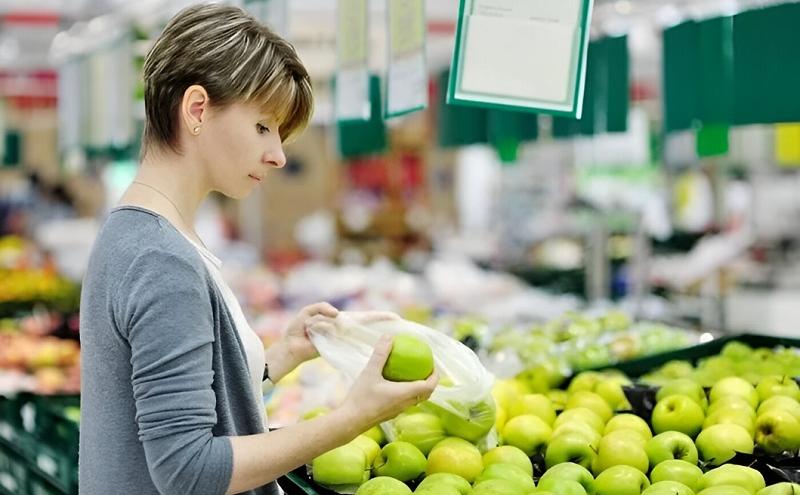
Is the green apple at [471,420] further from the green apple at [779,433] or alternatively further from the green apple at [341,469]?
the green apple at [779,433]

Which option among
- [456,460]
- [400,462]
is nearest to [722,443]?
[456,460]

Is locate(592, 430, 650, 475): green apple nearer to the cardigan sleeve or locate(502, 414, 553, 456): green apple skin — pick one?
locate(502, 414, 553, 456): green apple skin

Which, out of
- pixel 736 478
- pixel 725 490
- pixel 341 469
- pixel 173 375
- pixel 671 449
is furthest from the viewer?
pixel 671 449

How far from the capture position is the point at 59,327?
6.18m

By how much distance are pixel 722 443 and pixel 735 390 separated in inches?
13.6

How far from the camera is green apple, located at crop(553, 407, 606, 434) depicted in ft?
8.08

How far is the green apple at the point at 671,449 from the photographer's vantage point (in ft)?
7.23

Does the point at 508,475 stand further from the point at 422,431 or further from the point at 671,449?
the point at 671,449

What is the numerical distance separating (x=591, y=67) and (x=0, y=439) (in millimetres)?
2882

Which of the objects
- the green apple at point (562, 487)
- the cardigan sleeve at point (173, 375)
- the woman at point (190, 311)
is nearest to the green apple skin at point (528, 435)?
the green apple at point (562, 487)

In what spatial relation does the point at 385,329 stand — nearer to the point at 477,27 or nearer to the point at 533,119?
the point at 477,27

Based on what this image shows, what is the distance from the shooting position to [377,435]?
94.5 inches

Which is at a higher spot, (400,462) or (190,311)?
(190,311)

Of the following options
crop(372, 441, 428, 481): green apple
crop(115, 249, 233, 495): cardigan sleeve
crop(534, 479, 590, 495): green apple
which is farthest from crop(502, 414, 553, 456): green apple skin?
crop(115, 249, 233, 495): cardigan sleeve
